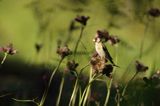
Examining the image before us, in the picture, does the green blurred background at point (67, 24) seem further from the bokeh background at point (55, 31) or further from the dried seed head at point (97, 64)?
the dried seed head at point (97, 64)

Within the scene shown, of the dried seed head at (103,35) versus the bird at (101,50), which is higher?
the dried seed head at (103,35)

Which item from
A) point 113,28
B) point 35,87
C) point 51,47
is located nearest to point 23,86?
point 35,87

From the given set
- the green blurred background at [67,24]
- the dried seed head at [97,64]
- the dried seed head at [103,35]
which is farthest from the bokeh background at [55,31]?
the dried seed head at [97,64]

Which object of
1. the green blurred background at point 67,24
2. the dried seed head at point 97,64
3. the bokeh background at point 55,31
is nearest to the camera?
the dried seed head at point 97,64

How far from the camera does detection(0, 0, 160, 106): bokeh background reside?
254cm

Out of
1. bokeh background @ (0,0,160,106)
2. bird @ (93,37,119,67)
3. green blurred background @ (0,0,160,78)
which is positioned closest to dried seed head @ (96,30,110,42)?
bird @ (93,37,119,67)

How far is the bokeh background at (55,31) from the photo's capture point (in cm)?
254

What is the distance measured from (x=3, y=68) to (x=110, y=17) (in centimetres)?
64

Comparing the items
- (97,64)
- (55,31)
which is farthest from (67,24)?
(97,64)

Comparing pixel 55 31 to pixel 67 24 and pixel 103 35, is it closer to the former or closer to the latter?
pixel 67 24

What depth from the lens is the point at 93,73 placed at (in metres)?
1.66

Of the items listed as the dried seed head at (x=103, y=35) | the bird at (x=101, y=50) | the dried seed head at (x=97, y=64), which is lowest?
the dried seed head at (x=97, y=64)

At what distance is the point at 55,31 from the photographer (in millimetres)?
2852

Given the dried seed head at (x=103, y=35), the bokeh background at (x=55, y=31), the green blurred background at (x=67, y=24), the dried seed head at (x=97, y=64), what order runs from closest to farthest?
the dried seed head at (x=97, y=64) → the dried seed head at (x=103, y=35) → the bokeh background at (x=55, y=31) → the green blurred background at (x=67, y=24)
